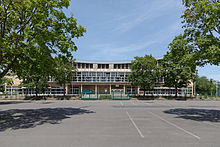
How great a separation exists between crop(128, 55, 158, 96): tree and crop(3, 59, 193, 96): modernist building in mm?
17453

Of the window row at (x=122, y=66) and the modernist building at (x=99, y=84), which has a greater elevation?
the window row at (x=122, y=66)

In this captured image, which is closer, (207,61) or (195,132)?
(195,132)

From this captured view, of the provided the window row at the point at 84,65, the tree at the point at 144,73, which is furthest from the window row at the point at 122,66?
the tree at the point at 144,73

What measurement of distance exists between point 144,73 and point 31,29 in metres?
32.3

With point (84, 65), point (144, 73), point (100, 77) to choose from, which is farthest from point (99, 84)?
point (144, 73)

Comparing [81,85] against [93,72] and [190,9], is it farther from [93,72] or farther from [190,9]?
[190,9]

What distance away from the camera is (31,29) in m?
11.3

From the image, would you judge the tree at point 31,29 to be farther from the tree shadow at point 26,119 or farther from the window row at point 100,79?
the window row at point 100,79

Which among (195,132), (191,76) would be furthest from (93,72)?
(195,132)

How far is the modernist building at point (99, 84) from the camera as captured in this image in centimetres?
5878

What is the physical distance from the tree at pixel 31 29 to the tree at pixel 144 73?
2845cm

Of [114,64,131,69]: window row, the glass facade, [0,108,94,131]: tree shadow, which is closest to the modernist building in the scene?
the glass facade

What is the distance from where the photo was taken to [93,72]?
6134 cm

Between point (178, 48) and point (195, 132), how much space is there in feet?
24.7
